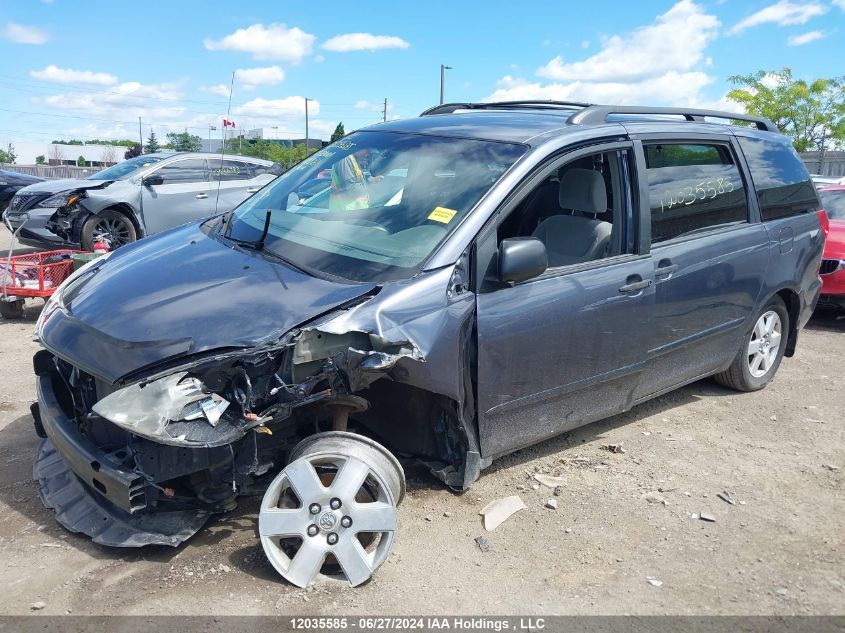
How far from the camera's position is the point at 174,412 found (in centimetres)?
275

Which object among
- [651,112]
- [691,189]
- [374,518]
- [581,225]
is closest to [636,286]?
[581,225]

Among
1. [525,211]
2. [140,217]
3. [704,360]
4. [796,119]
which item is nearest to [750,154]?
[704,360]

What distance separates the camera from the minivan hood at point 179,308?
2915 mm

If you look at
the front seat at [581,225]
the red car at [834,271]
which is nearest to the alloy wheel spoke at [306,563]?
the front seat at [581,225]

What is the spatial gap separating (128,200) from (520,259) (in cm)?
882

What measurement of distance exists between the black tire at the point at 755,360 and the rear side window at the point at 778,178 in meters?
0.68

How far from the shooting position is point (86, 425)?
3.33 metres

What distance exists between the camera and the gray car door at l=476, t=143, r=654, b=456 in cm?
338

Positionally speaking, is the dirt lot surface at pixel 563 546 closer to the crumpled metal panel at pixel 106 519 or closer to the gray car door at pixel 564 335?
the crumpled metal panel at pixel 106 519

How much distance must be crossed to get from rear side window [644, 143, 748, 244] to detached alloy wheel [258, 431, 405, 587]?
2214 mm

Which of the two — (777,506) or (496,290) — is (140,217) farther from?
(777,506)

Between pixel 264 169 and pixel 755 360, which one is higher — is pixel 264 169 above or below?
above

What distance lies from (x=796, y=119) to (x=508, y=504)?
1288 inches

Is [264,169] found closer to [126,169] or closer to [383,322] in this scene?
[126,169]
